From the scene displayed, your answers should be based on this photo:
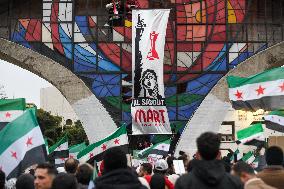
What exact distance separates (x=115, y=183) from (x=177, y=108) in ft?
74.3

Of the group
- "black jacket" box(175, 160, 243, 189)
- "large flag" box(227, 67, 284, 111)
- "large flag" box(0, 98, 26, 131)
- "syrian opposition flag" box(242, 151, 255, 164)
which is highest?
"large flag" box(227, 67, 284, 111)

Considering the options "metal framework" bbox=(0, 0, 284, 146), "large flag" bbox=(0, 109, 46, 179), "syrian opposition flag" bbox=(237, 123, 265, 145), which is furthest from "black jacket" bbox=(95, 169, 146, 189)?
"metal framework" bbox=(0, 0, 284, 146)

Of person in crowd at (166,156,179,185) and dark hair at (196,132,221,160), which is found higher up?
dark hair at (196,132,221,160)

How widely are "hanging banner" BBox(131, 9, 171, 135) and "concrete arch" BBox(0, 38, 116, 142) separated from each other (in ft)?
11.7

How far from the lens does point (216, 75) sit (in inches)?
1116

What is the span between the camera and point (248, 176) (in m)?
6.48

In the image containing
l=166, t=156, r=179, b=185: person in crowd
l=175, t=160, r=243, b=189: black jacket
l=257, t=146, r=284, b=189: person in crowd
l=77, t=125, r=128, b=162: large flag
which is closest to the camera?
l=175, t=160, r=243, b=189: black jacket

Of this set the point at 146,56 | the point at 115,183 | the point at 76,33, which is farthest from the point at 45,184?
the point at 76,33

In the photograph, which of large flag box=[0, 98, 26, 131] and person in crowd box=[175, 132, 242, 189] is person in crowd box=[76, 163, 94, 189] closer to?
person in crowd box=[175, 132, 242, 189]

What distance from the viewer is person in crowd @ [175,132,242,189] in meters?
5.11

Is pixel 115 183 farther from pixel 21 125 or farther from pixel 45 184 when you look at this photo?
pixel 21 125

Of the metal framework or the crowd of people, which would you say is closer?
the crowd of people

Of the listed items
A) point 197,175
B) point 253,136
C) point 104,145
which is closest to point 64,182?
point 197,175

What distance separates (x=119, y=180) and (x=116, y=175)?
0.19 feet
